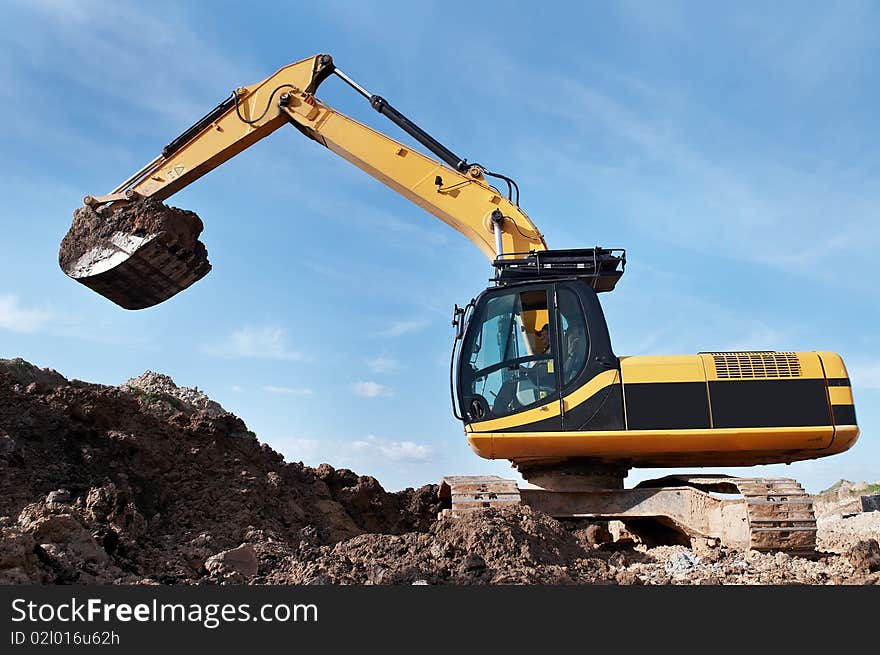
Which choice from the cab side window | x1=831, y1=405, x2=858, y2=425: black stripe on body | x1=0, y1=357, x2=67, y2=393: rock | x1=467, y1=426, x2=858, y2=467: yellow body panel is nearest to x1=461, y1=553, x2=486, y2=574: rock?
x1=467, y1=426, x2=858, y2=467: yellow body panel

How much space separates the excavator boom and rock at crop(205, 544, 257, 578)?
13.9 ft

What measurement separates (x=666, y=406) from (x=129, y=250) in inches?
241

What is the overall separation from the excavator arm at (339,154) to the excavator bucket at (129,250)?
1.56 ft

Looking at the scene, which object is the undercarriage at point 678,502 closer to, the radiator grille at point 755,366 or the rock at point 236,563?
the radiator grille at point 755,366

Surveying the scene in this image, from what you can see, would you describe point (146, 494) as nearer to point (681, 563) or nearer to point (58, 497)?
point (58, 497)

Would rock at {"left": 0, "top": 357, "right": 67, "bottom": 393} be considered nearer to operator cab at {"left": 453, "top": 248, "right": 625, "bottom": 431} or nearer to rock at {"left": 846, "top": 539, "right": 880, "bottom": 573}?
operator cab at {"left": 453, "top": 248, "right": 625, "bottom": 431}

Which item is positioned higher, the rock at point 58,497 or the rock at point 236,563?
the rock at point 58,497

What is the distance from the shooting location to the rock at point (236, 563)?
18.1 ft

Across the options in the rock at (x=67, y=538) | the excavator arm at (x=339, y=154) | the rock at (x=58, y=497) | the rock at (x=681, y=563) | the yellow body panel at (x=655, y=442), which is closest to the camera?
the rock at (x=67, y=538)

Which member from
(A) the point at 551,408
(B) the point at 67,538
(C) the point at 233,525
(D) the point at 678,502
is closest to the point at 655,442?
(D) the point at 678,502

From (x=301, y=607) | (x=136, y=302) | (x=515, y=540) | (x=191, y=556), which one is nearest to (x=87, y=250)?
(x=136, y=302)

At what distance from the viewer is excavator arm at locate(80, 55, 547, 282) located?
9.03 m

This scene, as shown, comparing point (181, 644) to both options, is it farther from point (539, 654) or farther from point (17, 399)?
point (17, 399)

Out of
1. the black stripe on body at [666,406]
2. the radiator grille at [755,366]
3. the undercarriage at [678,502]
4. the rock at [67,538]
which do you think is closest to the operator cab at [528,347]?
the black stripe on body at [666,406]
